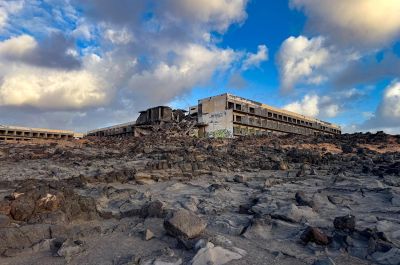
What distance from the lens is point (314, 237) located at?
213 inches

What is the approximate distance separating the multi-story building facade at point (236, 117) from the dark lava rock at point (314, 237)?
45248 millimetres

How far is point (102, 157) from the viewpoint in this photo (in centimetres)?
1777

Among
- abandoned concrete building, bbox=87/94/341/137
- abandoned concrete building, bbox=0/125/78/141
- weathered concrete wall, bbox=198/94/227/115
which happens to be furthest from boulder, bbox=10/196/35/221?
abandoned concrete building, bbox=0/125/78/141

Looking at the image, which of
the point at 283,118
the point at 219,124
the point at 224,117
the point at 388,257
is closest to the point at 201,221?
the point at 388,257

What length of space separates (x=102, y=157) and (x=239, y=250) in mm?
13745

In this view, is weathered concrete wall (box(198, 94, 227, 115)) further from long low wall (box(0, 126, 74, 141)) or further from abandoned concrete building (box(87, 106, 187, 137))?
long low wall (box(0, 126, 74, 141))

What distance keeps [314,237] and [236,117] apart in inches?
1911

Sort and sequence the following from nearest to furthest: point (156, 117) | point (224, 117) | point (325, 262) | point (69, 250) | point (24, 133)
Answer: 1. point (325, 262)
2. point (69, 250)
3. point (224, 117)
4. point (156, 117)
5. point (24, 133)

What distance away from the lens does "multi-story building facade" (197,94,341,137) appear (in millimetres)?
52209

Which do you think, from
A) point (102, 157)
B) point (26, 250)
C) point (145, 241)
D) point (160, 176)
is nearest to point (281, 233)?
point (145, 241)

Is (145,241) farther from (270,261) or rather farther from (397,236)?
(397,236)

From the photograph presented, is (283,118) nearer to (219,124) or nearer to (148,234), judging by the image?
(219,124)

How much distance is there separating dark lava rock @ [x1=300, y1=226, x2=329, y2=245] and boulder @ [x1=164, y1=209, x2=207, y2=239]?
65.3 inches

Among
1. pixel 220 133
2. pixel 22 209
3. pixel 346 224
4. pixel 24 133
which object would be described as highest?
pixel 24 133
